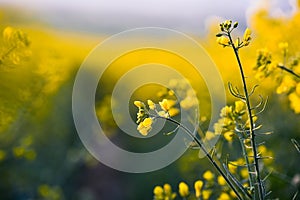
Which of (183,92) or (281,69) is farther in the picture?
(183,92)

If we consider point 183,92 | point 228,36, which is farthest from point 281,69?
point 228,36

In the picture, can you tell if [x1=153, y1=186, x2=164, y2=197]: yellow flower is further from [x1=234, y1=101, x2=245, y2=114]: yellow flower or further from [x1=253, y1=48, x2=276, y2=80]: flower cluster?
[x1=253, y1=48, x2=276, y2=80]: flower cluster

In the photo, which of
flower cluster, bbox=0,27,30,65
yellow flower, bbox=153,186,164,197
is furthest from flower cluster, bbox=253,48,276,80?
flower cluster, bbox=0,27,30,65

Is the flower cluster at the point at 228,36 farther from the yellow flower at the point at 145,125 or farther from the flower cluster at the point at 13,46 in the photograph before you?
the flower cluster at the point at 13,46

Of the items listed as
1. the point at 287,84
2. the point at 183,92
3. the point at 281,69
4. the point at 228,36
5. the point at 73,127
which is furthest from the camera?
the point at 73,127

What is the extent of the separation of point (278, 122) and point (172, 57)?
136 inches

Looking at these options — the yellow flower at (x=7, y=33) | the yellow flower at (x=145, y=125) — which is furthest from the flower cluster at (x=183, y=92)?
the yellow flower at (x=7, y=33)

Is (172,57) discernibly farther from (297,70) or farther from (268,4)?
(297,70)

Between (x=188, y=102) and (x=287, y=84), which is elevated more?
(x=287, y=84)

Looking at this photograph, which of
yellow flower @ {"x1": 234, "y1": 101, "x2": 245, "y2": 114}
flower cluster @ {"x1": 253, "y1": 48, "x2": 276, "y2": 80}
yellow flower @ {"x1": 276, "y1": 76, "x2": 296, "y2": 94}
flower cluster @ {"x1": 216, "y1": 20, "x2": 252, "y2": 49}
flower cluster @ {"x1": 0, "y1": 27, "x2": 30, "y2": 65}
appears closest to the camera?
flower cluster @ {"x1": 216, "y1": 20, "x2": 252, "y2": 49}

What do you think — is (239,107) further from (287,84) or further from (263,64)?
(287,84)

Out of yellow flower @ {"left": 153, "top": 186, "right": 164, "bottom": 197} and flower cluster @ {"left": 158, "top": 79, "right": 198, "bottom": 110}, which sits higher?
flower cluster @ {"left": 158, "top": 79, "right": 198, "bottom": 110}

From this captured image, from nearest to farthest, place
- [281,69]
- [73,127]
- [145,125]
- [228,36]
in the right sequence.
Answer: [228,36], [145,125], [281,69], [73,127]

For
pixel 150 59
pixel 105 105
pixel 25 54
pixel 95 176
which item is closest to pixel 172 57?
pixel 150 59
